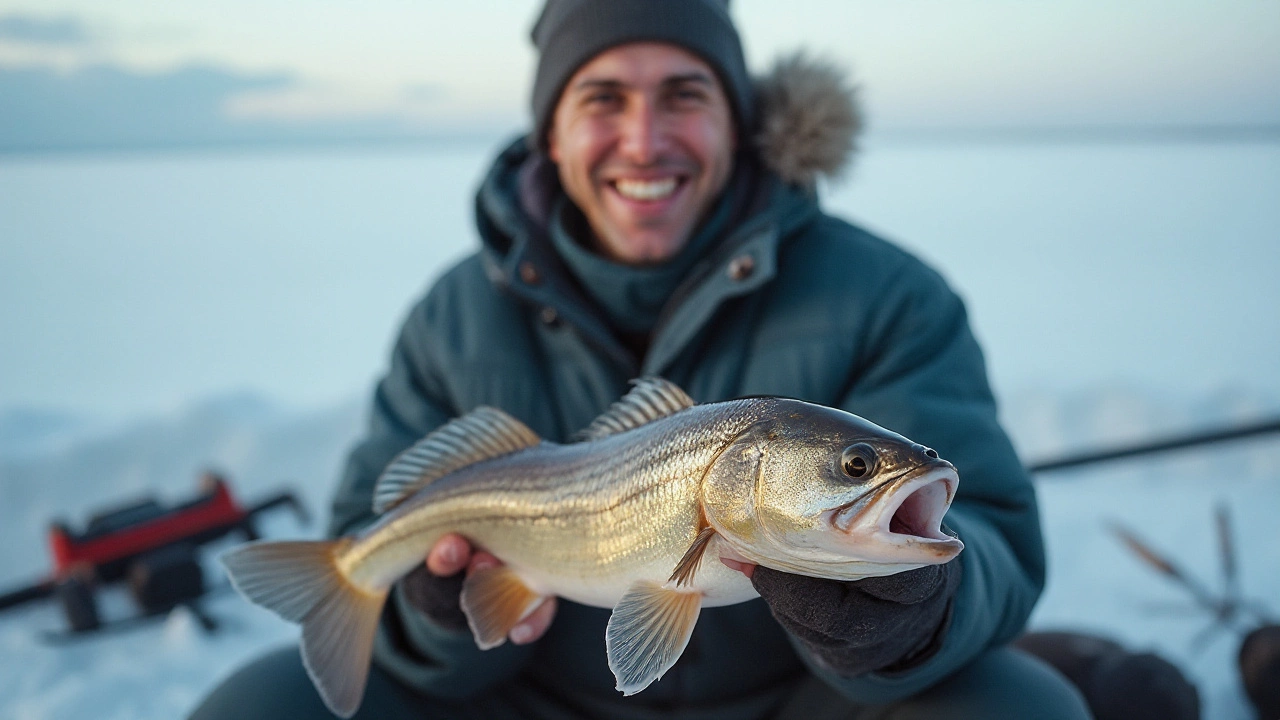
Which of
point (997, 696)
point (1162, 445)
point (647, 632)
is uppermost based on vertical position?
point (647, 632)

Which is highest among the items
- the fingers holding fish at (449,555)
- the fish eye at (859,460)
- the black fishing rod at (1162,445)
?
the fish eye at (859,460)

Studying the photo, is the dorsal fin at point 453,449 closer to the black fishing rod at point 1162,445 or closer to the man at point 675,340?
the man at point 675,340

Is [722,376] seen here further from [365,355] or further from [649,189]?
[365,355]

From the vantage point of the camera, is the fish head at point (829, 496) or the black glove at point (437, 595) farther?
the black glove at point (437, 595)

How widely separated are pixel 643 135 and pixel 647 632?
141cm

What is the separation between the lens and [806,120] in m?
2.51

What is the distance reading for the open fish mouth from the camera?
112cm

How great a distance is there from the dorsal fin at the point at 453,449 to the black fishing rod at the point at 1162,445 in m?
3.23

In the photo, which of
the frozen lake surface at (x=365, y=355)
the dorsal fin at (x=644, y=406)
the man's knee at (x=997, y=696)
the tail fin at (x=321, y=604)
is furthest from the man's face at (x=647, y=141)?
the man's knee at (x=997, y=696)

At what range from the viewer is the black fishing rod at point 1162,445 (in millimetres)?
4266

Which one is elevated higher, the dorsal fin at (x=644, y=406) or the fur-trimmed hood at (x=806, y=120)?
the fur-trimmed hood at (x=806, y=120)

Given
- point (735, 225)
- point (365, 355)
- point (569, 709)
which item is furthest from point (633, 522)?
point (365, 355)

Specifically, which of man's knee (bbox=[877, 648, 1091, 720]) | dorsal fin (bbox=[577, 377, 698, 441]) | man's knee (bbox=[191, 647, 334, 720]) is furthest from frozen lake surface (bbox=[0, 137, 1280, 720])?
dorsal fin (bbox=[577, 377, 698, 441])

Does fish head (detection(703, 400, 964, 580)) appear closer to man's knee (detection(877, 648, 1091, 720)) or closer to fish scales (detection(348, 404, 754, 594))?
fish scales (detection(348, 404, 754, 594))
